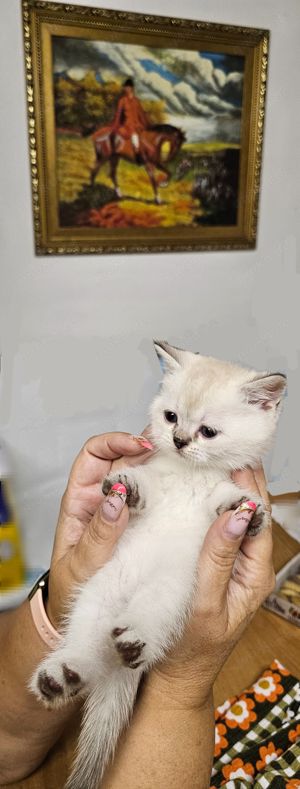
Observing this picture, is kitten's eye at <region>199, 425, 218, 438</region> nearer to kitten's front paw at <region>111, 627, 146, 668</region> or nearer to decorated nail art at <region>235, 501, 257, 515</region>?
decorated nail art at <region>235, 501, 257, 515</region>

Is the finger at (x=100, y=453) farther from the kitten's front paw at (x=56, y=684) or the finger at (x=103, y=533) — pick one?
the kitten's front paw at (x=56, y=684)

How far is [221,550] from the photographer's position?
3.09ft

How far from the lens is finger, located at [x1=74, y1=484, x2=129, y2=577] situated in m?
0.98

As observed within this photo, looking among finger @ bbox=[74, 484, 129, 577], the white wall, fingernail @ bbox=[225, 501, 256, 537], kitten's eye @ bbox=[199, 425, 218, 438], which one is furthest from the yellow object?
fingernail @ bbox=[225, 501, 256, 537]

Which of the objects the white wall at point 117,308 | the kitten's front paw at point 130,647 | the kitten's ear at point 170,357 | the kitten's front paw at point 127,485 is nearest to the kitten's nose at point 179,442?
the kitten's front paw at point 127,485

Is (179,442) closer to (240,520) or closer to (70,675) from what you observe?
(240,520)

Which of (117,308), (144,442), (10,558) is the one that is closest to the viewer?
(144,442)

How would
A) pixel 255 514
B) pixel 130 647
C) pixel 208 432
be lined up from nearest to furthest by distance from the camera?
pixel 130 647
pixel 255 514
pixel 208 432

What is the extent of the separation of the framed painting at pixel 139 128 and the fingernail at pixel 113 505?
1531 mm

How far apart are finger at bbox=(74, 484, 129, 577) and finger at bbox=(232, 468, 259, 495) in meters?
0.25

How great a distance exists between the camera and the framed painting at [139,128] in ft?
6.85

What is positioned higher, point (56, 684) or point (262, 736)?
point (56, 684)

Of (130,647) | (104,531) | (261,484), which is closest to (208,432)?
(261,484)

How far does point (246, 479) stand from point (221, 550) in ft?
0.73
